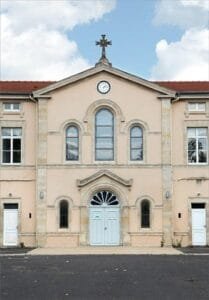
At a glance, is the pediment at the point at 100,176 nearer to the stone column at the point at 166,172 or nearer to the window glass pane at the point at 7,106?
the stone column at the point at 166,172

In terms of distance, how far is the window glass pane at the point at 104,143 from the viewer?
32469 mm

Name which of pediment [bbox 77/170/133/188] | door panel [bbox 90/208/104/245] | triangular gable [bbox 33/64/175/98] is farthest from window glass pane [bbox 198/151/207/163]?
door panel [bbox 90/208/104/245]

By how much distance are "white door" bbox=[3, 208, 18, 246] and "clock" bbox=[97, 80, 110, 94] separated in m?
7.07

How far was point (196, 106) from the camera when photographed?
3288 cm

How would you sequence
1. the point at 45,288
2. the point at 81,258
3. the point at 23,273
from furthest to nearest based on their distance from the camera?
the point at 81,258 → the point at 23,273 → the point at 45,288

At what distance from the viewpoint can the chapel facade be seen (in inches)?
1255

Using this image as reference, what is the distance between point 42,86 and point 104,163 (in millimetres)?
5516

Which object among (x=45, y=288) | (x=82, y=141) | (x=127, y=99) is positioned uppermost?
(x=127, y=99)

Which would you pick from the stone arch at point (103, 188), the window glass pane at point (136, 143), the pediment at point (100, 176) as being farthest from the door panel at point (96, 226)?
the window glass pane at point (136, 143)

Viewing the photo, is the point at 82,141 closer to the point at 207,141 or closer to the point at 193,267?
the point at 207,141

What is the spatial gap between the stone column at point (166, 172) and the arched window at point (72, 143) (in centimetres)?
411

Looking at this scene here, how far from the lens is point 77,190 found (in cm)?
3203

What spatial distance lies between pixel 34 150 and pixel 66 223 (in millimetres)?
3866

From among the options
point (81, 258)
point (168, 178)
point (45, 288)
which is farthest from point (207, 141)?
point (45, 288)
